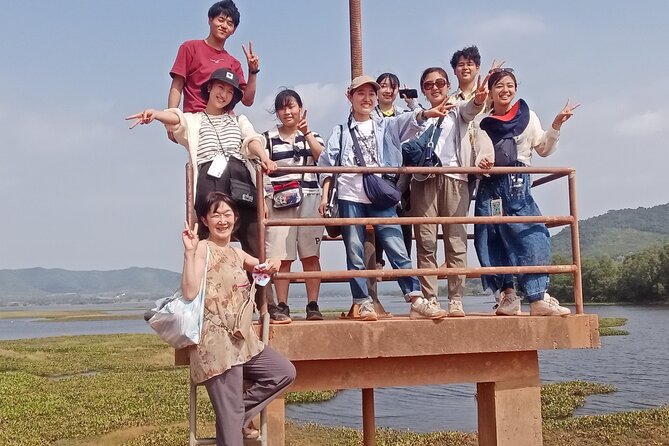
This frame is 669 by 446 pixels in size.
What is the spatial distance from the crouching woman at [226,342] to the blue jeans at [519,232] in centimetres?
252

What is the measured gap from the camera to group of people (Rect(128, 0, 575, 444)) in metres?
5.43

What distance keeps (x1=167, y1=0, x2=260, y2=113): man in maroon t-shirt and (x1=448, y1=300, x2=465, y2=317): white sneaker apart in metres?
2.70

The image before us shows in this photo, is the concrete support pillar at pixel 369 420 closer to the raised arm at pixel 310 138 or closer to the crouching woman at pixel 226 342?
the raised arm at pixel 310 138

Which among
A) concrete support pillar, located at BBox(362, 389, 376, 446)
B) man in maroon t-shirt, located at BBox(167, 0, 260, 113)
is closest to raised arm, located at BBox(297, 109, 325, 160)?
man in maroon t-shirt, located at BBox(167, 0, 260, 113)

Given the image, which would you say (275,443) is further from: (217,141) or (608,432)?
(608,432)

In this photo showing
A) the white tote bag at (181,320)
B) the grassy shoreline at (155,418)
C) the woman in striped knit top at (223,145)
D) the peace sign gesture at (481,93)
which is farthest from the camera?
the grassy shoreline at (155,418)

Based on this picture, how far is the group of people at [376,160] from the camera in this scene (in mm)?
5434

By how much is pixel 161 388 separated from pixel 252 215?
18.8 meters

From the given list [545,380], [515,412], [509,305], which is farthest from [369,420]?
[545,380]

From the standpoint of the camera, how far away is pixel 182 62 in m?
6.14

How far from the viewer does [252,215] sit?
5.50 metres

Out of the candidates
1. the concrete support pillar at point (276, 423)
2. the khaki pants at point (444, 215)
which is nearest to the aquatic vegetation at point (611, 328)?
the khaki pants at point (444, 215)

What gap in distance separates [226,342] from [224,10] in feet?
11.4

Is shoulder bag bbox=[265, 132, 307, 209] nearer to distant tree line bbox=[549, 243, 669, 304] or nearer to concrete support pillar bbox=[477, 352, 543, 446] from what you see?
concrete support pillar bbox=[477, 352, 543, 446]
